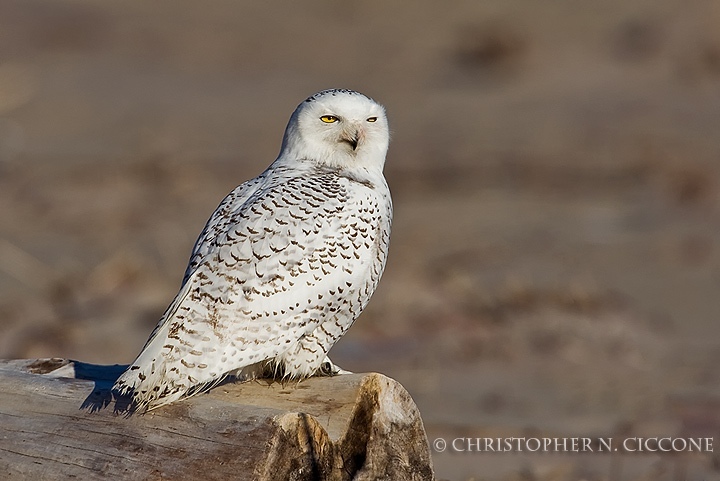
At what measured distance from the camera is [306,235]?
15.4 ft

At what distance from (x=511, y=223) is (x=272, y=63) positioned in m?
7.16

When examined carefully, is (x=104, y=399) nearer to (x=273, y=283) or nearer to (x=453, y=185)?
(x=273, y=283)

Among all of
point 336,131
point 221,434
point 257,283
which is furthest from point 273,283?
point 336,131

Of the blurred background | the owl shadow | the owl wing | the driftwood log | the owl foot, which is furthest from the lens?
the blurred background

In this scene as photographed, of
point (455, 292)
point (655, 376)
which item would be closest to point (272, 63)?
point (455, 292)

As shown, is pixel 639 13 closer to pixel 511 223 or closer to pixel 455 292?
pixel 511 223

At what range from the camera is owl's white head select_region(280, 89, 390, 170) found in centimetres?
523

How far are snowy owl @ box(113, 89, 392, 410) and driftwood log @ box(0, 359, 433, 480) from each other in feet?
0.41

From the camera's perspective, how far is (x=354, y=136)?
5234mm

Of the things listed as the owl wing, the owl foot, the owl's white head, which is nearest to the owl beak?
the owl's white head

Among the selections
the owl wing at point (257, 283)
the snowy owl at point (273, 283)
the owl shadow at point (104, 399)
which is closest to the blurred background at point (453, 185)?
the snowy owl at point (273, 283)

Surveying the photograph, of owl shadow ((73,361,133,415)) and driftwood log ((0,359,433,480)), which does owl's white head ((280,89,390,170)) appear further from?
owl shadow ((73,361,133,415))

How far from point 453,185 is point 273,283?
8.95 m

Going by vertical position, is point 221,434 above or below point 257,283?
below
